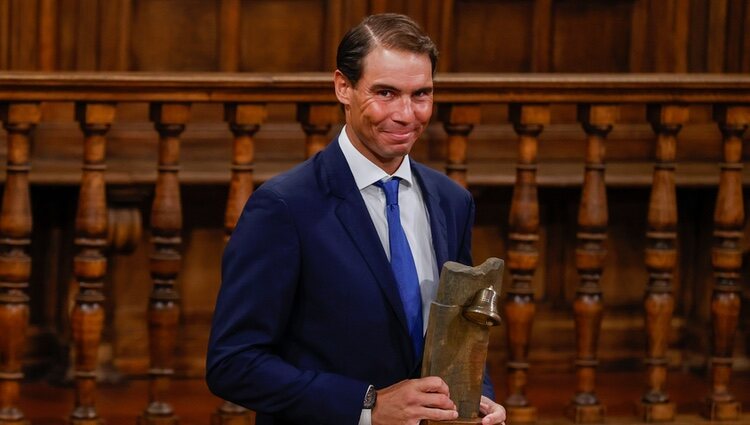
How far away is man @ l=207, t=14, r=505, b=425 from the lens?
253 centimetres

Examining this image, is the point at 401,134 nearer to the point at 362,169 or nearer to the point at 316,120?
the point at 362,169

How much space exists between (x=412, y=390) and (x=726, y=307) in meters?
2.13

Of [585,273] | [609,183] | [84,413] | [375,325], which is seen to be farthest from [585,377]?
[375,325]

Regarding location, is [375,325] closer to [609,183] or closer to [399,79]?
[399,79]

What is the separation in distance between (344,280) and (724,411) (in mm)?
2168

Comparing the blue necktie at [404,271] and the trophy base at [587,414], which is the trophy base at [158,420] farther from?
the blue necktie at [404,271]

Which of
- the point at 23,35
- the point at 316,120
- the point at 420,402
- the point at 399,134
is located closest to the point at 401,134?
the point at 399,134

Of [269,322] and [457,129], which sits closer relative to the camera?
[269,322]

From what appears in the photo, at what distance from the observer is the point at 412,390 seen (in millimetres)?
2484

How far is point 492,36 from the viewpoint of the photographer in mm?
5441

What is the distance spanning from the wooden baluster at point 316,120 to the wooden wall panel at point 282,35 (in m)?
1.14

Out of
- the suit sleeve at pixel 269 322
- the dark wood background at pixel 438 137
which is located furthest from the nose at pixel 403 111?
the dark wood background at pixel 438 137

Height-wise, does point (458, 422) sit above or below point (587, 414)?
above

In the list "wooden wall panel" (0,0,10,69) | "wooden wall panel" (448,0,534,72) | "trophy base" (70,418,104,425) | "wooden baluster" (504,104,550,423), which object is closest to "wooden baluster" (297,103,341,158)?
"wooden baluster" (504,104,550,423)
